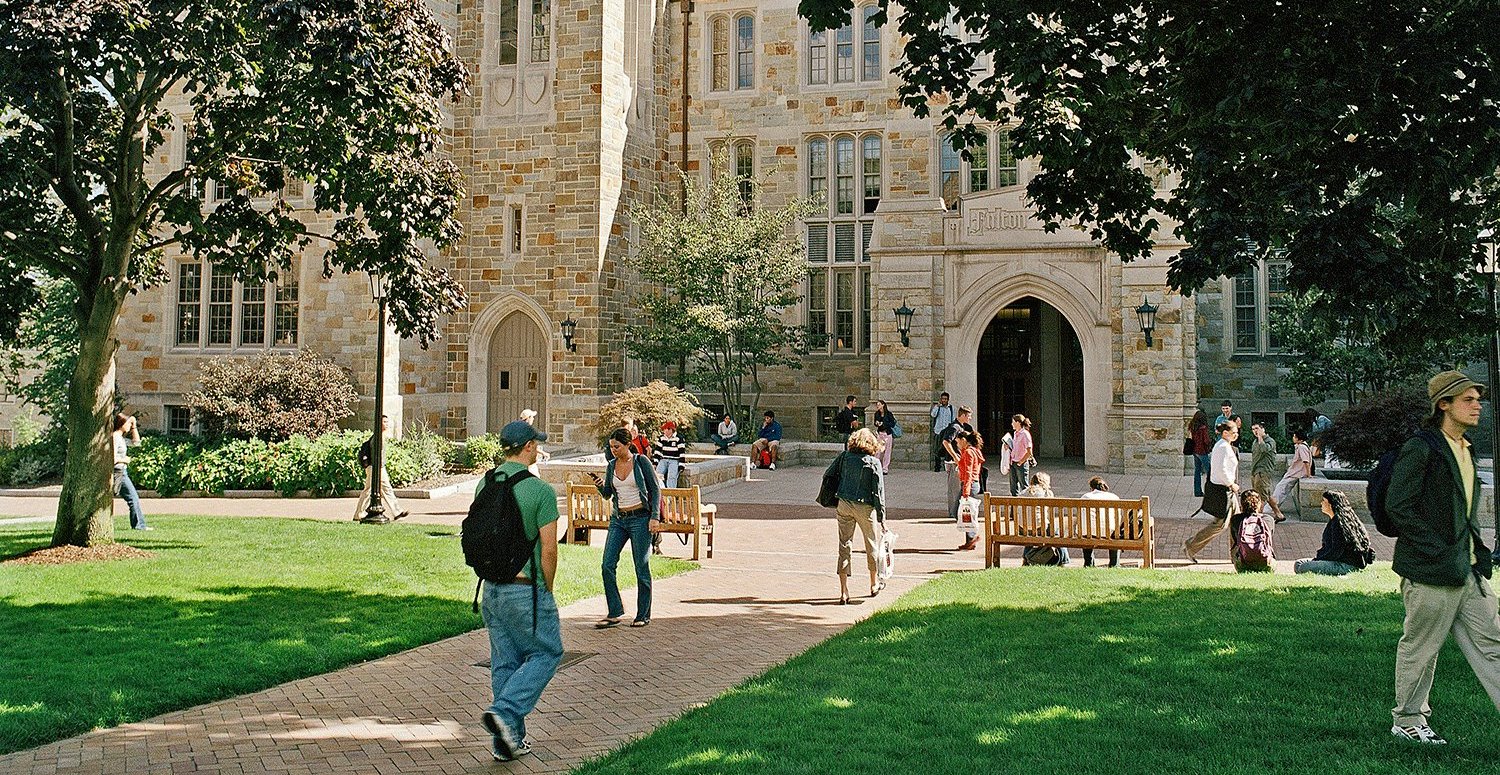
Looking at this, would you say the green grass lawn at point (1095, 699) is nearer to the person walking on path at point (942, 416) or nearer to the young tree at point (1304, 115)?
the young tree at point (1304, 115)

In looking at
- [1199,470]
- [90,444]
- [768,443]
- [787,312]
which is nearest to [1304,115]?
[90,444]

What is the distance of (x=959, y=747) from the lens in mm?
5043

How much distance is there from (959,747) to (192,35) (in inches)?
402

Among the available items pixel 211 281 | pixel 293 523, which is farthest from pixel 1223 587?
pixel 211 281

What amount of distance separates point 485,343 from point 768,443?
838 centimetres

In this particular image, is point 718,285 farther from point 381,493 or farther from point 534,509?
point 534,509

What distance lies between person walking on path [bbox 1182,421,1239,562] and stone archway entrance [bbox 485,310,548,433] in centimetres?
1791

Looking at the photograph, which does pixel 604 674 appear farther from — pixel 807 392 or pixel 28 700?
pixel 807 392

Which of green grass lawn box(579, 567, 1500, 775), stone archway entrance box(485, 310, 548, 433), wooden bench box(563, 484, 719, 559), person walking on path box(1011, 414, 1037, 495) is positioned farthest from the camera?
stone archway entrance box(485, 310, 548, 433)

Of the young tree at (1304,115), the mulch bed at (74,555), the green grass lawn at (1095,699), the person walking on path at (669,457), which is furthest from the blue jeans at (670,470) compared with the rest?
the young tree at (1304,115)

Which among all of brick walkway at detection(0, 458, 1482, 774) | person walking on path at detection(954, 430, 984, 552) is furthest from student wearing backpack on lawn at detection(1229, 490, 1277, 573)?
person walking on path at detection(954, 430, 984, 552)

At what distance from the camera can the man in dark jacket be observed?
4.93 m

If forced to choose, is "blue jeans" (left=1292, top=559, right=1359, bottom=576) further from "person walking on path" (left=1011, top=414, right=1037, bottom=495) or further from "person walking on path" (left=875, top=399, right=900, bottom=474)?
"person walking on path" (left=875, top=399, right=900, bottom=474)

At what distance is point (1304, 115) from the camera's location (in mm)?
6379
